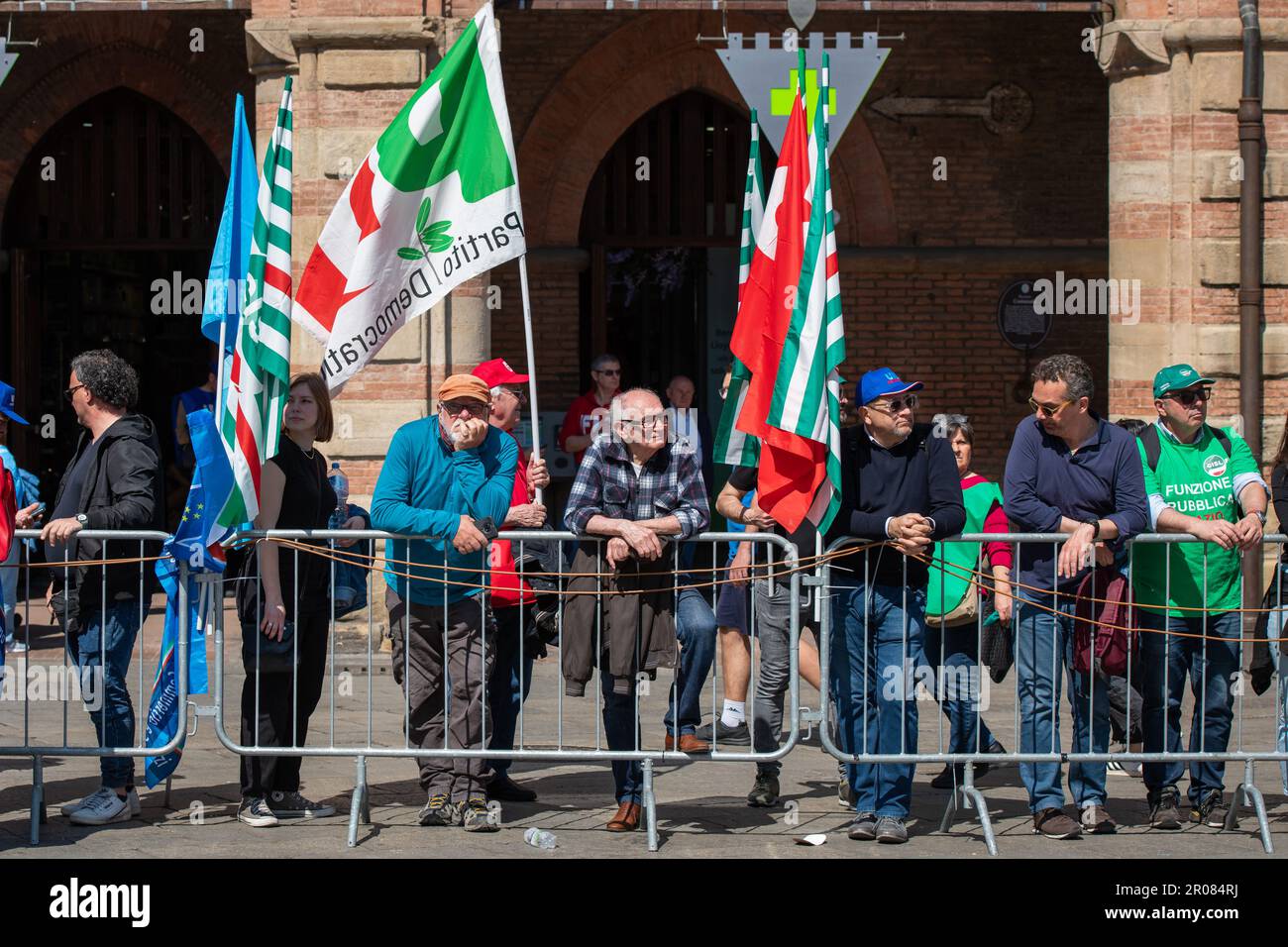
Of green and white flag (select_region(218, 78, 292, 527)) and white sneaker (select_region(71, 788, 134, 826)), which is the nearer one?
green and white flag (select_region(218, 78, 292, 527))

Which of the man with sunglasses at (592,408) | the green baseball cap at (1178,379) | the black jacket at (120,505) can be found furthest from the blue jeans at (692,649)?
the man with sunglasses at (592,408)

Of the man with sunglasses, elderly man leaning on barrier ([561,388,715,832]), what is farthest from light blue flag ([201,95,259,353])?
the man with sunglasses

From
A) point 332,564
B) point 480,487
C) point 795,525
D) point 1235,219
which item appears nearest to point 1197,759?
point 795,525

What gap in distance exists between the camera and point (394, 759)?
939 centimetres

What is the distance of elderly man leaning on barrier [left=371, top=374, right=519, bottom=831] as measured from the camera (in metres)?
7.70

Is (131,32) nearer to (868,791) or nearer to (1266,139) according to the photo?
(1266,139)

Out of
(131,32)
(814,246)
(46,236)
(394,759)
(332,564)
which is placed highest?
(131,32)

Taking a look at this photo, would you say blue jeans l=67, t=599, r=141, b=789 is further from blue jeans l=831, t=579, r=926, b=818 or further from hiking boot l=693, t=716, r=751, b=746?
blue jeans l=831, t=579, r=926, b=818

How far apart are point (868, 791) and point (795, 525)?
114cm

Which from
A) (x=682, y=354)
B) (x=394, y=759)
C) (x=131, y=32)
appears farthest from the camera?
(x=682, y=354)

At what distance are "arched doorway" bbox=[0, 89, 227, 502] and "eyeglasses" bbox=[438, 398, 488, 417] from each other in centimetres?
931

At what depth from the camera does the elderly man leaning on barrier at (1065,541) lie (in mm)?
7645

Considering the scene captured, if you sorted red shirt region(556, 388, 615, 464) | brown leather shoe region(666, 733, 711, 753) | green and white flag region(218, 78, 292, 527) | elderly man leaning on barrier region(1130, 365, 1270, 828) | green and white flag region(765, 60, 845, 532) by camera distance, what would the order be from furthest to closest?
red shirt region(556, 388, 615, 464), brown leather shoe region(666, 733, 711, 753), elderly man leaning on barrier region(1130, 365, 1270, 828), green and white flag region(765, 60, 845, 532), green and white flag region(218, 78, 292, 527)

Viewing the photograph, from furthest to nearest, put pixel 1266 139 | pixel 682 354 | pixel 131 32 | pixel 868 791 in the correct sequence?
pixel 682 354, pixel 131 32, pixel 1266 139, pixel 868 791
